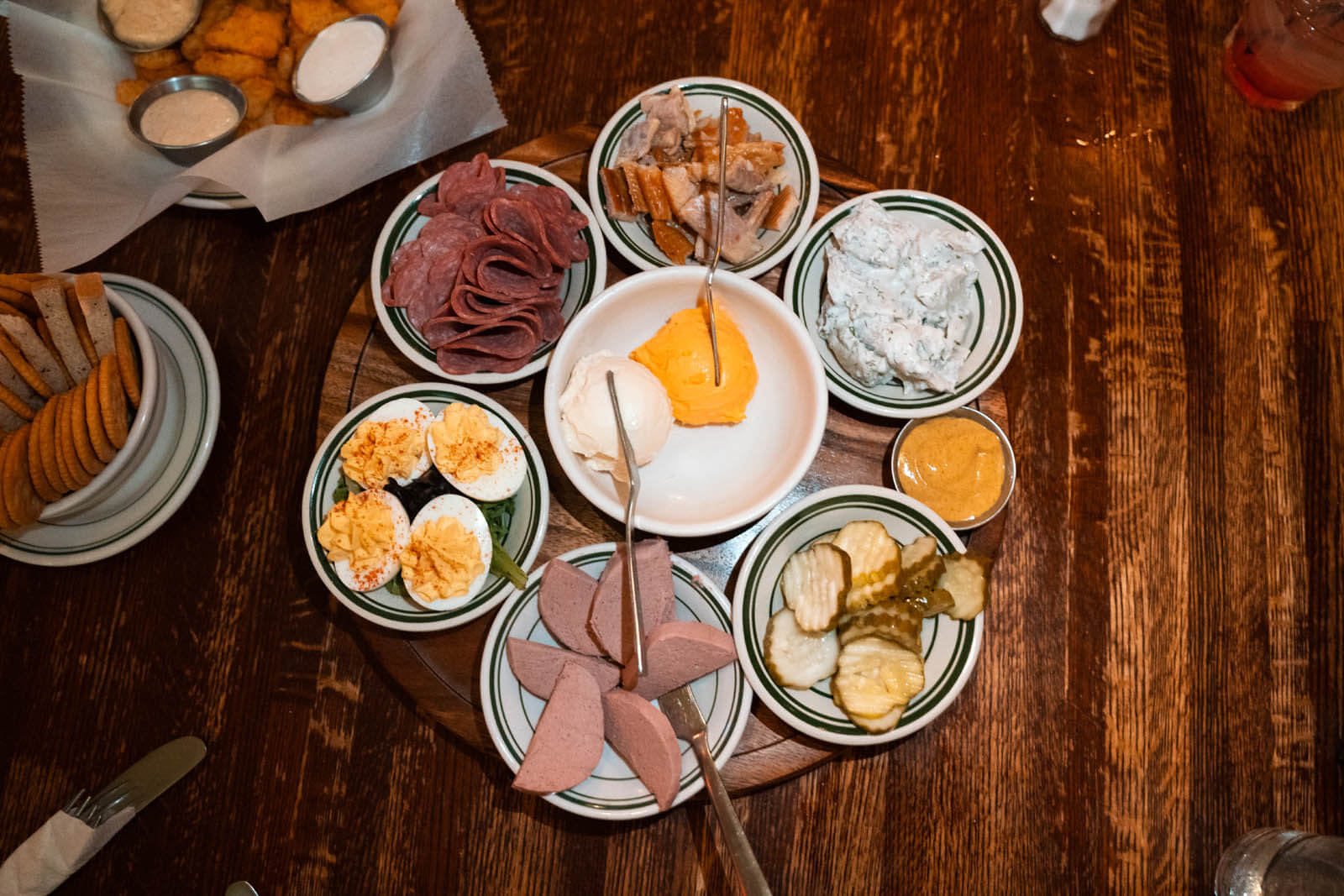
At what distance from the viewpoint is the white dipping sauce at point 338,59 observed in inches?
92.3

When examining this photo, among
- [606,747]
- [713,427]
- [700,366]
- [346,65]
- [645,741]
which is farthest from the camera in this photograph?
[346,65]

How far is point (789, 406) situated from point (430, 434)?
0.83 m

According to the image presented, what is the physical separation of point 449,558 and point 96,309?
0.94 m

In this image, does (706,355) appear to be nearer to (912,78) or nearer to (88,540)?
(912,78)

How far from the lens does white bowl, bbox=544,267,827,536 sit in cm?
194

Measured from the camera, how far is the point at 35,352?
1.92 metres

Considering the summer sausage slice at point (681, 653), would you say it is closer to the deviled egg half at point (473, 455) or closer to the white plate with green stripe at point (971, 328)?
the deviled egg half at point (473, 455)

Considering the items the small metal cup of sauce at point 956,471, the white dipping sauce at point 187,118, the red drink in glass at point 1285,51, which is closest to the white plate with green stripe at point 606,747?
the small metal cup of sauce at point 956,471

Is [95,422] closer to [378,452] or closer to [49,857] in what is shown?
[378,452]

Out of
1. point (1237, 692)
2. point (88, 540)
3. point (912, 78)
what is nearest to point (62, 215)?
point (88, 540)

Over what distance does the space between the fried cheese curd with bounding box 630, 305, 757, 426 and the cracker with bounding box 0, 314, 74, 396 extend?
4.29 feet

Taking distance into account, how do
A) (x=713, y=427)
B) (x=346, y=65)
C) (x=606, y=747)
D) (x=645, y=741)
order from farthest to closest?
1. (x=346, y=65)
2. (x=713, y=427)
3. (x=606, y=747)
4. (x=645, y=741)

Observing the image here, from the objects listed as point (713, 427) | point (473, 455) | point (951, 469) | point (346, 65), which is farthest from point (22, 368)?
point (951, 469)

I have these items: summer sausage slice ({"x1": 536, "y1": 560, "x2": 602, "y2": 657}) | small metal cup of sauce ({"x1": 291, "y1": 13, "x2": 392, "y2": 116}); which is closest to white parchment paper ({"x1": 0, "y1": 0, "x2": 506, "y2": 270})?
small metal cup of sauce ({"x1": 291, "y1": 13, "x2": 392, "y2": 116})
